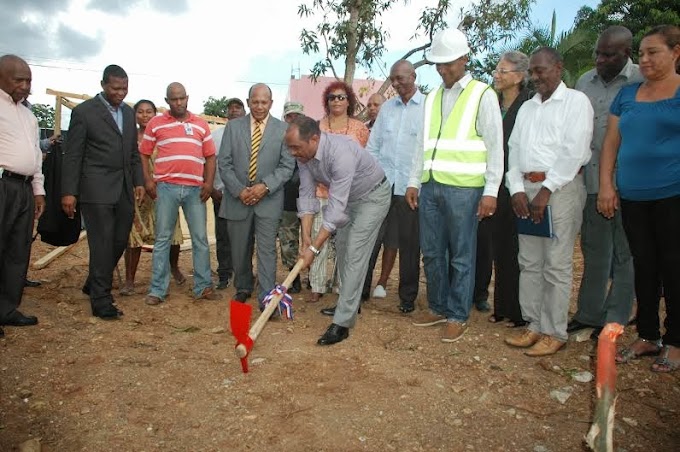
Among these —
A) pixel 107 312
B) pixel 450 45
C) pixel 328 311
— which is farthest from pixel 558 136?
pixel 107 312

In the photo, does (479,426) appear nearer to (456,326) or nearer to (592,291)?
(456,326)

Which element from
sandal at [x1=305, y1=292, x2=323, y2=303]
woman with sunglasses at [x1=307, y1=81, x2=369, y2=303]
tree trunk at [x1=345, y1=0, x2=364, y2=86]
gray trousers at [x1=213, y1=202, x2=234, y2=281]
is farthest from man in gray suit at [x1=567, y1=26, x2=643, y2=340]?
→ tree trunk at [x1=345, y1=0, x2=364, y2=86]

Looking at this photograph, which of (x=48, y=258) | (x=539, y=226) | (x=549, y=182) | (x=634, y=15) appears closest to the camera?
(x=549, y=182)

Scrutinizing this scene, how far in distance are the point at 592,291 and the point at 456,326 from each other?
1.07m

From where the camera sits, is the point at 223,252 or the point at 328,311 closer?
the point at 328,311

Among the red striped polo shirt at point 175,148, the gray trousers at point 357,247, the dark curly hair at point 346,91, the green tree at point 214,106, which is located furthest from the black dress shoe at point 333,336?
the green tree at point 214,106

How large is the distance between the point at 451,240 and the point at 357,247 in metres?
0.72

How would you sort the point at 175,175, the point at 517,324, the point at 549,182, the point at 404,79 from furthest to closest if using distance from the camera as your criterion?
1. the point at 175,175
2. the point at 404,79
3. the point at 517,324
4. the point at 549,182

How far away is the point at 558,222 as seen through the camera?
12.2 feet

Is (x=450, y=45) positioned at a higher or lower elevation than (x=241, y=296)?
higher

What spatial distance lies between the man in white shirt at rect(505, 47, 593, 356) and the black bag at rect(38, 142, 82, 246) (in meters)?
3.91

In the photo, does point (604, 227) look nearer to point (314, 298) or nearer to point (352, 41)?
point (314, 298)

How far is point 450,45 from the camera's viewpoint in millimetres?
3879

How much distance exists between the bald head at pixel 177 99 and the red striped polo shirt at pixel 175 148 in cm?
6
